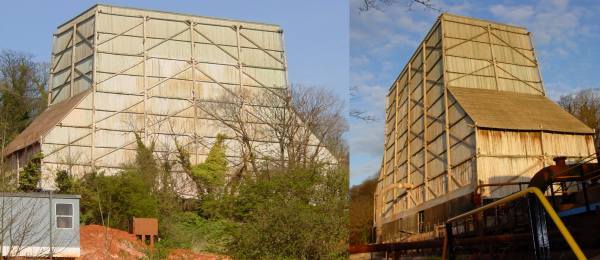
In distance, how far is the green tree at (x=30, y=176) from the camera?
1864 centimetres

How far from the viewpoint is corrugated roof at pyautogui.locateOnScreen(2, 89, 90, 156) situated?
2130 centimetres

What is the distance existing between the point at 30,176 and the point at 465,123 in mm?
18075

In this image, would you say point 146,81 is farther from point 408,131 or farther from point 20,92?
point 408,131

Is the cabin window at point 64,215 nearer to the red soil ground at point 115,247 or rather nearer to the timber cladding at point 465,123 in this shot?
the red soil ground at point 115,247

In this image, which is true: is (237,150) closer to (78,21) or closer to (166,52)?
(166,52)

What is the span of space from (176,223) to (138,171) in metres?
2.43

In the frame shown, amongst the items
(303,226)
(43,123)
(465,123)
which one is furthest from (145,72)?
(465,123)

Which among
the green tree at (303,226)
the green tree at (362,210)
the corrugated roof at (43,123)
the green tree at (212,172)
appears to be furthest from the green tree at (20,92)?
the green tree at (362,210)

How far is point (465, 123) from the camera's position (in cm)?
264

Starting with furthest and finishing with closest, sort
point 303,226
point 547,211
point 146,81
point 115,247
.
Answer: point 146,81 → point 115,247 → point 303,226 → point 547,211

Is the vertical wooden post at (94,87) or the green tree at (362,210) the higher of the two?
the vertical wooden post at (94,87)

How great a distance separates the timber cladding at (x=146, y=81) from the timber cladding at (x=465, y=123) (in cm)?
1740

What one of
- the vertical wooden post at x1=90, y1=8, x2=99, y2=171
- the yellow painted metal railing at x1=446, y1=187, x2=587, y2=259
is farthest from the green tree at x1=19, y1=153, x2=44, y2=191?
the yellow painted metal railing at x1=446, y1=187, x2=587, y2=259

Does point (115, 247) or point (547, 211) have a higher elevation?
point (547, 211)
